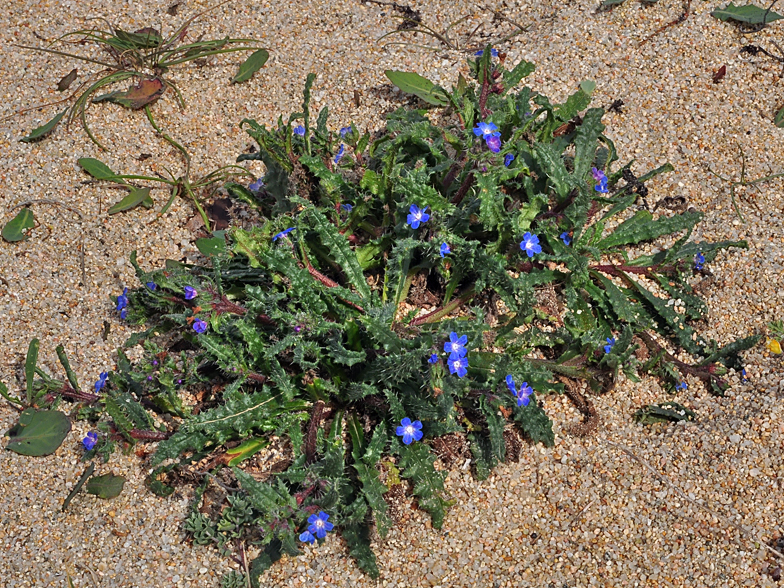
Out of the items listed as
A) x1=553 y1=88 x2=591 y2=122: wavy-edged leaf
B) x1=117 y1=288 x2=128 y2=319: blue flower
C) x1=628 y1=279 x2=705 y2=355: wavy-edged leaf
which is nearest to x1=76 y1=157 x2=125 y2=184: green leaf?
x1=117 y1=288 x2=128 y2=319: blue flower

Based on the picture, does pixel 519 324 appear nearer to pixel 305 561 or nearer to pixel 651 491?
pixel 651 491

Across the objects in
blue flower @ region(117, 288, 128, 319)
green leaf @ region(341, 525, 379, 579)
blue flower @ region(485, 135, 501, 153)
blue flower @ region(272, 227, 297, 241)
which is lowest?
green leaf @ region(341, 525, 379, 579)

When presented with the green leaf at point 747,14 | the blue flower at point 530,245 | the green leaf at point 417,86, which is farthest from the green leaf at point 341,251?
the green leaf at point 747,14

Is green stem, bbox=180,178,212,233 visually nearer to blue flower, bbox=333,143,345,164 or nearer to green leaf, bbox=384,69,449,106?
blue flower, bbox=333,143,345,164

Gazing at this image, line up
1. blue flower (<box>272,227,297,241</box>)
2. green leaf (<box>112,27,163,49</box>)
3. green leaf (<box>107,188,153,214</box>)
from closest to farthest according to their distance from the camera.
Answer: blue flower (<box>272,227,297,241</box>) → green leaf (<box>107,188,153,214</box>) → green leaf (<box>112,27,163,49</box>)

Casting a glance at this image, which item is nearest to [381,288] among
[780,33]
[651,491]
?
[651,491]

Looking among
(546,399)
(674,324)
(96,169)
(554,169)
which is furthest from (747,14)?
(96,169)

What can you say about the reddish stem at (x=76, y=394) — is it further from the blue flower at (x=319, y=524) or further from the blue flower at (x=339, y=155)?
the blue flower at (x=339, y=155)
